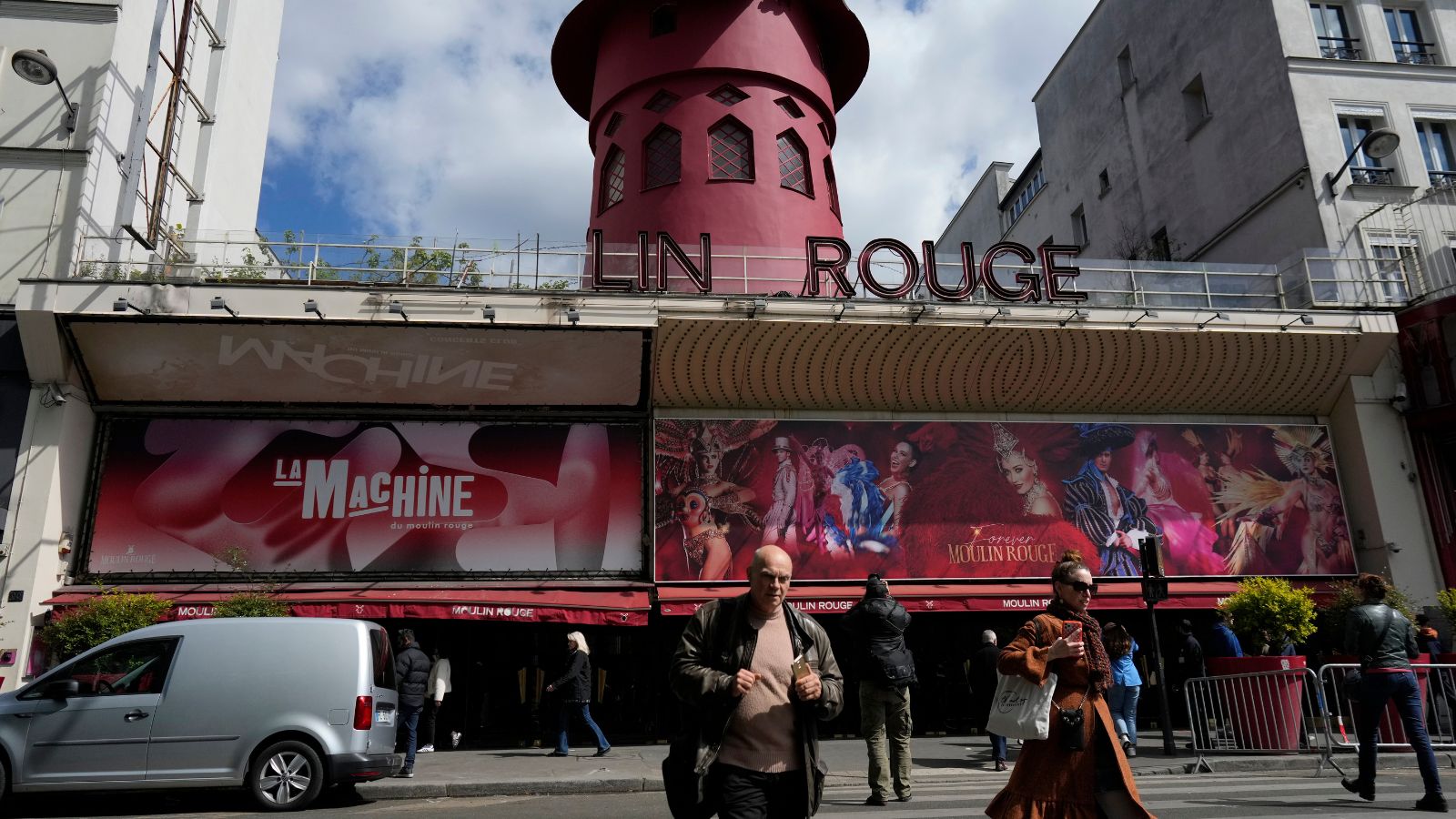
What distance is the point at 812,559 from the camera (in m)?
15.1

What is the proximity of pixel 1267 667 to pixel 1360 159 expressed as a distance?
12645mm

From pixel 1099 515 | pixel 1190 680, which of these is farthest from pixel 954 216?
pixel 1190 680

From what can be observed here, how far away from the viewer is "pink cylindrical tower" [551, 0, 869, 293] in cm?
1812

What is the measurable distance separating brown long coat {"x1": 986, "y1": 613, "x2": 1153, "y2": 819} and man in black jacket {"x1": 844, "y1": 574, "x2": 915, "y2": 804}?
3.72 m

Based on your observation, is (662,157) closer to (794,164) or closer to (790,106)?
(794,164)

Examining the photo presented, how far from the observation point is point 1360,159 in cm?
1833

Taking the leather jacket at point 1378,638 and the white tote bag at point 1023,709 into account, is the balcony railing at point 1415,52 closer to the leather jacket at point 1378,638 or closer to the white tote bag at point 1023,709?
the leather jacket at point 1378,638

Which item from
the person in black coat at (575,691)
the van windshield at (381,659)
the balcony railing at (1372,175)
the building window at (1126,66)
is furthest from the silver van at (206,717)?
the building window at (1126,66)

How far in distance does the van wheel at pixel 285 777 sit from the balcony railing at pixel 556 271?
317 inches

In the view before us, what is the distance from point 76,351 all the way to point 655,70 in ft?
35.9

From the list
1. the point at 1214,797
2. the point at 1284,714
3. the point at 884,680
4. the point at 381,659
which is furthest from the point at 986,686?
the point at 381,659

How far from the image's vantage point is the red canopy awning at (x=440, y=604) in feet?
43.8

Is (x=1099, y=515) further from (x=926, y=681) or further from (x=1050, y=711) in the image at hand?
(x=1050, y=711)

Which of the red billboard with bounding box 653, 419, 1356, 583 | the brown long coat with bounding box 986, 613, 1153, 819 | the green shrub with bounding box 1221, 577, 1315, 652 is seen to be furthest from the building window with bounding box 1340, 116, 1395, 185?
the brown long coat with bounding box 986, 613, 1153, 819
